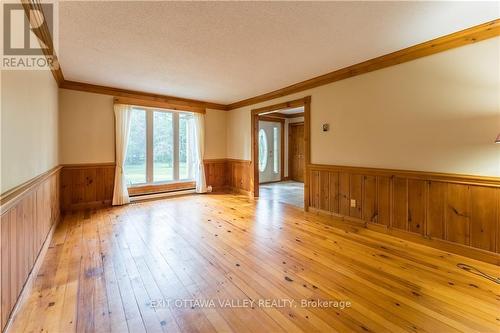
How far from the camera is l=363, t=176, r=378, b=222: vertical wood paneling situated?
3230 mm

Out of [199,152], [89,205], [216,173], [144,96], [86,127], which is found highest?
[144,96]

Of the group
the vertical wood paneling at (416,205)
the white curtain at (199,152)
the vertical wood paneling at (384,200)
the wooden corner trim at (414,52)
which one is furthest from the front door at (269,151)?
the vertical wood paneling at (416,205)

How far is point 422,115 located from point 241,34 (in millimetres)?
2324

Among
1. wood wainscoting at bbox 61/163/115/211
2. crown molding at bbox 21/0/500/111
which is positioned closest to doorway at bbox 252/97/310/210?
crown molding at bbox 21/0/500/111

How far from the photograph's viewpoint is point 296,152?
828cm

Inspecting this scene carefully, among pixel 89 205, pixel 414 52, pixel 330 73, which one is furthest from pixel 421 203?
pixel 89 205

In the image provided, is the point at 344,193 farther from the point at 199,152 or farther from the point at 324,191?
the point at 199,152

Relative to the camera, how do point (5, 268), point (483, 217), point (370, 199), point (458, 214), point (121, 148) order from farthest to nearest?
point (121, 148), point (370, 199), point (458, 214), point (483, 217), point (5, 268)

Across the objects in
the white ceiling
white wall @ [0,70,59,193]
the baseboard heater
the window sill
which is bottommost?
the baseboard heater

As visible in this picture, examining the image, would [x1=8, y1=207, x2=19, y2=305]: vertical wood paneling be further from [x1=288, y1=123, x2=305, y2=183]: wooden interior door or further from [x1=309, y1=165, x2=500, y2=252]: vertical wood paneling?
[x1=288, y1=123, x2=305, y2=183]: wooden interior door

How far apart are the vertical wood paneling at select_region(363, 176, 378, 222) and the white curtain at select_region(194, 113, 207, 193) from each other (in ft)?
12.4

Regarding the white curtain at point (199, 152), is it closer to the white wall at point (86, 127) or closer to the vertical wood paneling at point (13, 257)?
the white wall at point (86, 127)

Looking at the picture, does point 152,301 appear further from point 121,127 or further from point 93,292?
point 121,127

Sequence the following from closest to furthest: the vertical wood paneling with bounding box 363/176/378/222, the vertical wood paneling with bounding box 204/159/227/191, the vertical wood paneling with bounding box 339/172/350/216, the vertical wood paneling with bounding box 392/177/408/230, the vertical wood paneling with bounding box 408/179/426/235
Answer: the vertical wood paneling with bounding box 408/179/426/235
the vertical wood paneling with bounding box 392/177/408/230
the vertical wood paneling with bounding box 363/176/378/222
the vertical wood paneling with bounding box 339/172/350/216
the vertical wood paneling with bounding box 204/159/227/191
